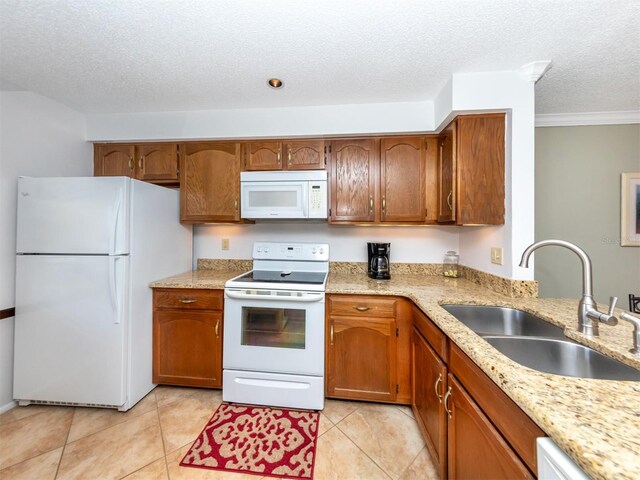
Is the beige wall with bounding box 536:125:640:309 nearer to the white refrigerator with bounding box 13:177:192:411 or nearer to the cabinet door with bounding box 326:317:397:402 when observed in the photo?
the cabinet door with bounding box 326:317:397:402

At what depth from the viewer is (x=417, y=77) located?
1734mm

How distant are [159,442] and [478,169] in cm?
268

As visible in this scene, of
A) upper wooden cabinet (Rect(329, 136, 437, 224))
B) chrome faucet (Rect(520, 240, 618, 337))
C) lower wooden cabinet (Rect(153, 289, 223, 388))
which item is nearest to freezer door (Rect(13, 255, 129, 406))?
lower wooden cabinet (Rect(153, 289, 223, 388))

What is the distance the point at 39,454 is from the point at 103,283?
984 millimetres

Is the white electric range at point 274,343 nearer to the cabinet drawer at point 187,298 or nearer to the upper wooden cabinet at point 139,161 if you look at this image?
the cabinet drawer at point 187,298

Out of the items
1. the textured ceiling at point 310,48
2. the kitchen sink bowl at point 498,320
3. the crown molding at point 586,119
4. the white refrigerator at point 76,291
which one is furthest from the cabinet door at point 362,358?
the crown molding at point 586,119

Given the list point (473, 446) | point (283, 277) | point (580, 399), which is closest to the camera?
point (580, 399)

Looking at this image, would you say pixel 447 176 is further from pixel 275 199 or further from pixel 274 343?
pixel 274 343

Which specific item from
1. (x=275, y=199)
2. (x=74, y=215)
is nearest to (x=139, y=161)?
(x=74, y=215)

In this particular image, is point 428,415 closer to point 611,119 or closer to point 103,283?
point 103,283

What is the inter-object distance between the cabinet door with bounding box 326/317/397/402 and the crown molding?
86.5 inches

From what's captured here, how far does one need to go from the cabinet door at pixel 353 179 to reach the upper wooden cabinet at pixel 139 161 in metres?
1.46

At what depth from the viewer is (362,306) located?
187 centimetres

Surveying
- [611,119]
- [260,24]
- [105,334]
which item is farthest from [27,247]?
[611,119]
